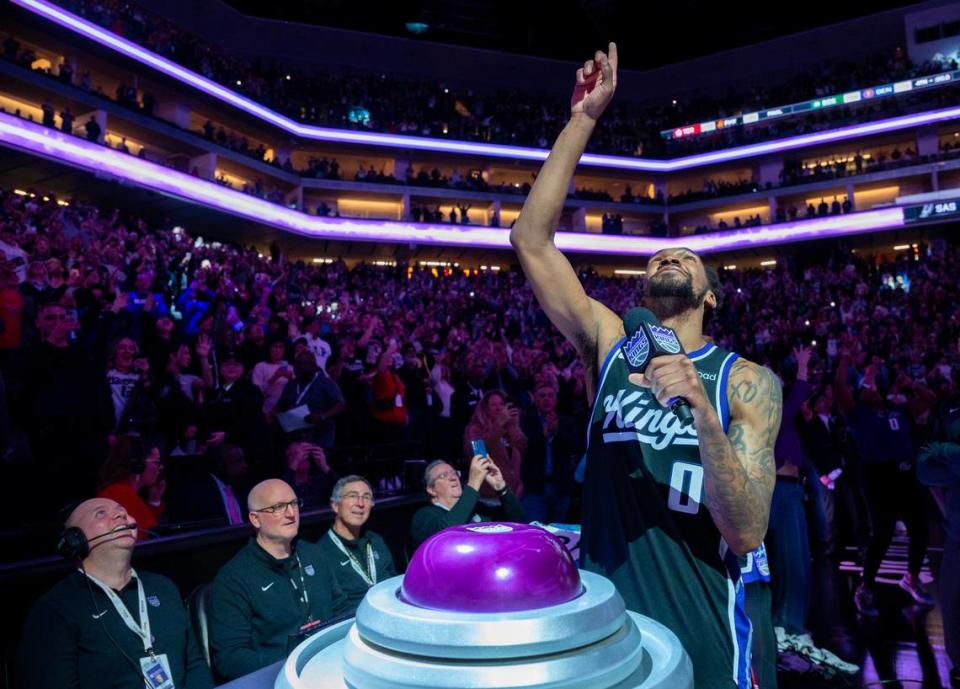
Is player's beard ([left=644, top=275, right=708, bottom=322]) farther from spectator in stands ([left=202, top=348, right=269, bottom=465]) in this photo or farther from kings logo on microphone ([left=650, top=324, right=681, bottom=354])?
spectator in stands ([left=202, top=348, right=269, bottom=465])

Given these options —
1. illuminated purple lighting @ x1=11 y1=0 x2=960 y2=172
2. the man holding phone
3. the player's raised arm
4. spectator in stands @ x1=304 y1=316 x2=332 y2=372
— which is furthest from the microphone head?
illuminated purple lighting @ x1=11 y1=0 x2=960 y2=172

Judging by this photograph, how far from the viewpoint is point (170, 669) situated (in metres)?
2.96

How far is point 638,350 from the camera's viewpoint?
1188 millimetres

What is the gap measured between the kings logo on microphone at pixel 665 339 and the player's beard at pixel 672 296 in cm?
56

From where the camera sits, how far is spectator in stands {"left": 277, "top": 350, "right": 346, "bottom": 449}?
6.11 m

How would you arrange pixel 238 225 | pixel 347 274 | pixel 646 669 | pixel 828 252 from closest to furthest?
1. pixel 646 669
2. pixel 347 274
3. pixel 238 225
4. pixel 828 252

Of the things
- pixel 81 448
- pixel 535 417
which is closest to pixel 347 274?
pixel 535 417

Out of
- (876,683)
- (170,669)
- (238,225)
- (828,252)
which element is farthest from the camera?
(828,252)

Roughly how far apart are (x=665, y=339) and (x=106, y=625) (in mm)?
2701

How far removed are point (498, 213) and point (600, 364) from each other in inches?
1262

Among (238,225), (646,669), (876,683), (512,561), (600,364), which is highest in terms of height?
(238,225)

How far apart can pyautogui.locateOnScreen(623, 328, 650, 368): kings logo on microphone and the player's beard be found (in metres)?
0.56

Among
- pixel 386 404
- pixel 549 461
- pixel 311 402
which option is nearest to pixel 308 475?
pixel 311 402

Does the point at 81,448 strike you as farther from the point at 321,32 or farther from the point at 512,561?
the point at 321,32
